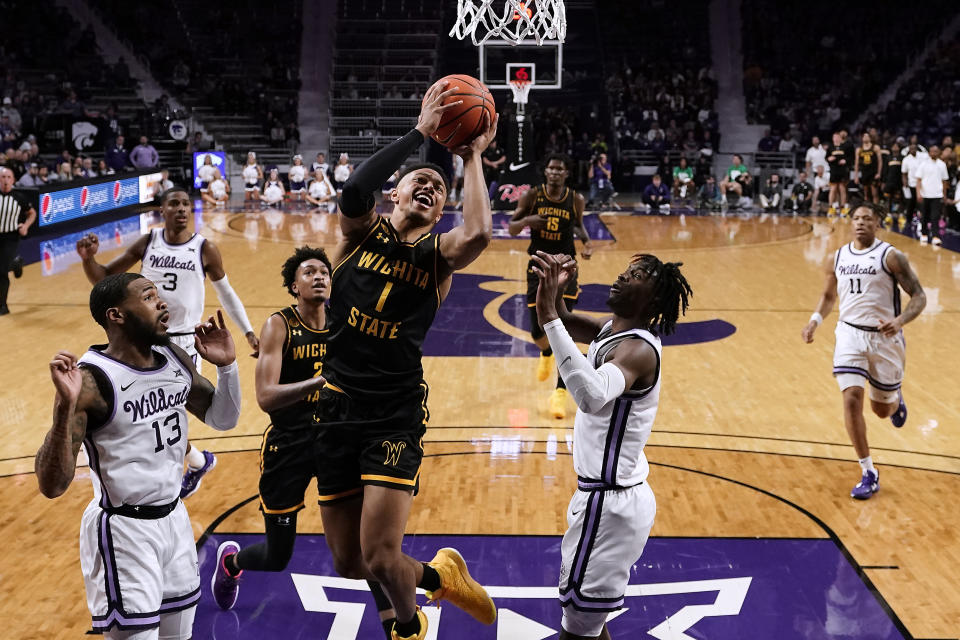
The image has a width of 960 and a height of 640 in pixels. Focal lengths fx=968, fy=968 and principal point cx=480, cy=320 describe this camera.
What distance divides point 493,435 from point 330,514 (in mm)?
3370

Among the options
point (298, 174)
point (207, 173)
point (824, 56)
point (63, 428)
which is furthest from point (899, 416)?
point (824, 56)

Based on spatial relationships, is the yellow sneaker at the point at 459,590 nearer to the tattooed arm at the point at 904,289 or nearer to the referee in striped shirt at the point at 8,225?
the tattooed arm at the point at 904,289

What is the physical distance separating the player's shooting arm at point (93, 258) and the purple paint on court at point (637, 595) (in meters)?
1.90

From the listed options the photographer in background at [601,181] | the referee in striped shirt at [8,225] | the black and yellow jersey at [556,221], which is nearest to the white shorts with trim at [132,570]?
the black and yellow jersey at [556,221]

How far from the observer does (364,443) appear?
4059mm

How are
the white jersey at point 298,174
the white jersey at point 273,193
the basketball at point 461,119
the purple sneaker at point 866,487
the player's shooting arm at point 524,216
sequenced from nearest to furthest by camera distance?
the basketball at point 461,119
the purple sneaker at point 866,487
the player's shooting arm at point 524,216
the white jersey at point 273,193
the white jersey at point 298,174

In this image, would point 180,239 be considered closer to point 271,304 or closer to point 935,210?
point 271,304

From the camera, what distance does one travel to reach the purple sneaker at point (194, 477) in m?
6.09

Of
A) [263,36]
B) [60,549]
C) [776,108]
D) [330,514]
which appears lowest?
[60,549]

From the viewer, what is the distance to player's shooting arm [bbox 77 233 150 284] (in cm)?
585

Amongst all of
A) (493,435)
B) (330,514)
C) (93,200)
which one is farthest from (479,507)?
(93,200)

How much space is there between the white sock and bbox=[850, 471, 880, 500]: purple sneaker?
4.17 meters

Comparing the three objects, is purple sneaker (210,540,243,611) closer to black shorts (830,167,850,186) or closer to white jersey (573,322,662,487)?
white jersey (573,322,662,487)

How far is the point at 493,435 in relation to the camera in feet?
24.5
